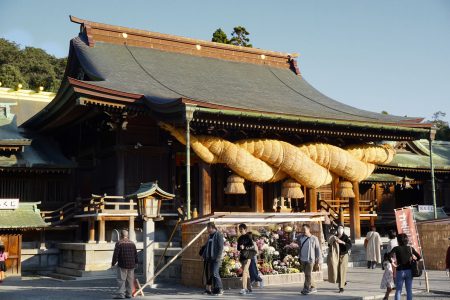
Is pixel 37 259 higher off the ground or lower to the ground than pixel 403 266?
lower

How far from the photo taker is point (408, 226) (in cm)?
1430

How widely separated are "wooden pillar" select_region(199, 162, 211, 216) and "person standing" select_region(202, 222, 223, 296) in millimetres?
5981

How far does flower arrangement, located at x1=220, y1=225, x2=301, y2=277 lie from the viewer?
15031 millimetres

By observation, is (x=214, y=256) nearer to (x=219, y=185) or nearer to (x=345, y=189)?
(x=345, y=189)

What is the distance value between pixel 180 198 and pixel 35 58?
45.8 m

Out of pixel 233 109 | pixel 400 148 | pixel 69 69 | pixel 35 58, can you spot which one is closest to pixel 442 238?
pixel 233 109

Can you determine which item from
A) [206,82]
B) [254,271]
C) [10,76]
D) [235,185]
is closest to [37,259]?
[235,185]

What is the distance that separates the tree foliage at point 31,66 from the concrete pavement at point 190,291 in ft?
139

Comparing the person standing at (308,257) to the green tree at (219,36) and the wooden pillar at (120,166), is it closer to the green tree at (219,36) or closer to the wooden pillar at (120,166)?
the wooden pillar at (120,166)

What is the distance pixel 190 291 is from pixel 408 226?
557cm

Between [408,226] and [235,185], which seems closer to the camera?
[408,226]

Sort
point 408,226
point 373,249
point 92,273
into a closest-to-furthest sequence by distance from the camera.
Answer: point 408,226 < point 92,273 < point 373,249

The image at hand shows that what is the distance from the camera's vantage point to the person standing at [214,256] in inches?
535

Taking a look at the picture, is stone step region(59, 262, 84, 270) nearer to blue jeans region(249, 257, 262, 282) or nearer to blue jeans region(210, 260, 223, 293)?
blue jeans region(249, 257, 262, 282)
